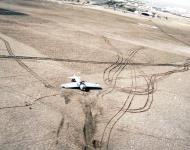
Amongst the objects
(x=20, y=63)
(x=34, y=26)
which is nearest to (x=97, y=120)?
(x=20, y=63)

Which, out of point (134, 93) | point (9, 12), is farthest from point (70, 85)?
point (9, 12)

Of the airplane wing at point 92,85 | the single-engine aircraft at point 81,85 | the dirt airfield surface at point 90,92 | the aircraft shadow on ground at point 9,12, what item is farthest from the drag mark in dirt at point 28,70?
the aircraft shadow on ground at point 9,12

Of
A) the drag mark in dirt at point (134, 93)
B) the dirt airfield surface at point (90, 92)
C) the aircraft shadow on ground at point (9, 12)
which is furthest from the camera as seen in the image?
the aircraft shadow on ground at point (9, 12)

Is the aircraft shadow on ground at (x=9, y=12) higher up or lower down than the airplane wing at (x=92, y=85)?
higher up

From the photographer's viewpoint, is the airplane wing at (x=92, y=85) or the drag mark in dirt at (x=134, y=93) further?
the airplane wing at (x=92, y=85)

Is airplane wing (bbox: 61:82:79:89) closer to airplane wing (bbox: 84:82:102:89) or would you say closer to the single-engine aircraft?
the single-engine aircraft

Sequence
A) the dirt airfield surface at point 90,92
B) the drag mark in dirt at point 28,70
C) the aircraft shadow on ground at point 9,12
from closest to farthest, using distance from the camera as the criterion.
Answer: the dirt airfield surface at point 90,92
the drag mark in dirt at point 28,70
the aircraft shadow on ground at point 9,12

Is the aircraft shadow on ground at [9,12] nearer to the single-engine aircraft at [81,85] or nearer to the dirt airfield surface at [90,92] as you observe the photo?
the dirt airfield surface at [90,92]

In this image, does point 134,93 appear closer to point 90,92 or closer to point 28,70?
point 90,92
